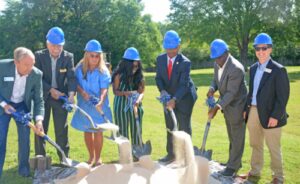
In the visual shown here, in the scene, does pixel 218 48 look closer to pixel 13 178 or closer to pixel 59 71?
pixel 59 71

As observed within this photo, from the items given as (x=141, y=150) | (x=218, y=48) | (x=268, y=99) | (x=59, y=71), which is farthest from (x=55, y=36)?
(x=268, y=99)

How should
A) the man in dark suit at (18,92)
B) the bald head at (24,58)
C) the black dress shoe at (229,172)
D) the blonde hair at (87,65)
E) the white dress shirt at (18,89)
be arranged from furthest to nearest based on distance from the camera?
the blonde hair at (87,65) < the black dress shoe at (229,172) < the white dress shirt at (18,89) < the man in dark suit at (18,92) < the bald head at (24,58)

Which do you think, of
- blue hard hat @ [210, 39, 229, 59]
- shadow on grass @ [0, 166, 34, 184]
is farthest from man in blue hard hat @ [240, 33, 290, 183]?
shadow on grass @ [0, 166, 34, 184]

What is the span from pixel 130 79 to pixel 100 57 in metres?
0.68

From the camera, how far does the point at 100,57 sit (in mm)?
7102

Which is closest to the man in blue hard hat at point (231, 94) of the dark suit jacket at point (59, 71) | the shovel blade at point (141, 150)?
the shovel blade at point (141, 150)

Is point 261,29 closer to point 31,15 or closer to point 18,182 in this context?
point 31,15

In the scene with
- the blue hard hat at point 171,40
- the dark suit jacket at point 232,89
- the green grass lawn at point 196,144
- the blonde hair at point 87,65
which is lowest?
the green grass lawn at point 196,144

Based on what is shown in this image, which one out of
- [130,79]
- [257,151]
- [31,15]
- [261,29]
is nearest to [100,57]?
[130,79]

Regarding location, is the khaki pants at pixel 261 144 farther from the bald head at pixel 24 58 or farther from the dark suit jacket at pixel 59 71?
the bald head at pixel 24 58

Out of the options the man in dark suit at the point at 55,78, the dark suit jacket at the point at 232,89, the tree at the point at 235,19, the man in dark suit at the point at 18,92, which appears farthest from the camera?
the tree at the point at 235,19

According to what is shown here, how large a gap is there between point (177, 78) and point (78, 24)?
146 ft

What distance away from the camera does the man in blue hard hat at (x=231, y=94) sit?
639 centimetres

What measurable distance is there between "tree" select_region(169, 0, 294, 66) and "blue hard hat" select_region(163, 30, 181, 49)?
36773mm
